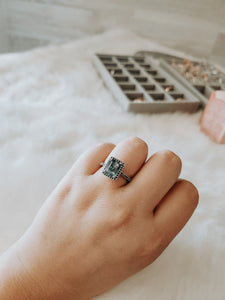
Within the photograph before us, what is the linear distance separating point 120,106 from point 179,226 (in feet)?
1.33

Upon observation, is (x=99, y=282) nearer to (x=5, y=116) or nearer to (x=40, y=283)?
(x=40, y=283)

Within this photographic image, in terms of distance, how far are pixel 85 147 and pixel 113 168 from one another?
188mm

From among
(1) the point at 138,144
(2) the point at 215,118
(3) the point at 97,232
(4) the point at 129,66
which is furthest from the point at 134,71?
(3) the point at 97,232

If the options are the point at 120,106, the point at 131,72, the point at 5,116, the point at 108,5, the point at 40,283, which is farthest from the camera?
the point at 108,5

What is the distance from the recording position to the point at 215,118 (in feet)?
1.72

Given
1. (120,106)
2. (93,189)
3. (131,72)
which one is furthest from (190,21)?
(93,189)

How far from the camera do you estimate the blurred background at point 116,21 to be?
1095mm

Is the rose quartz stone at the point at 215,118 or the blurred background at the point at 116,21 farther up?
the blurred background at the point at 116,21

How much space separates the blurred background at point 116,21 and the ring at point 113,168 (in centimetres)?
110

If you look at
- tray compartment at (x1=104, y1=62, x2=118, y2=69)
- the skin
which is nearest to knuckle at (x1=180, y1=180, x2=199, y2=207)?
the skin

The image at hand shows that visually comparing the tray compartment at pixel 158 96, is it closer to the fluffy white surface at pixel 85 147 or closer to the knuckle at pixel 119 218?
the fluffy white surface at pixel 85 147

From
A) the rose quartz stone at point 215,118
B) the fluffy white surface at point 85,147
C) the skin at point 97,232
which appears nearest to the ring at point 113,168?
the skin at point 97,232

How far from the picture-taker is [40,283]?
9.9 inches

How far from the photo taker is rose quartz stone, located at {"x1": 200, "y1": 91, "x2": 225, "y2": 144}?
19.7 inches
